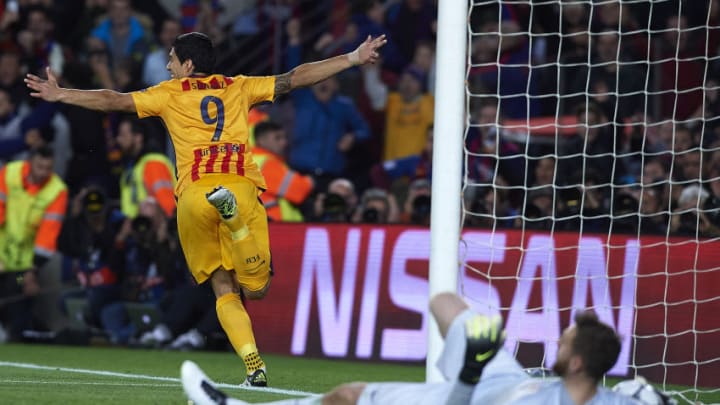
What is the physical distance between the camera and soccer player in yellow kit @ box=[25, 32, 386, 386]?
25.7 feet

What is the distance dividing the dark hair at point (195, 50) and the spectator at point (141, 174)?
543 centimetres

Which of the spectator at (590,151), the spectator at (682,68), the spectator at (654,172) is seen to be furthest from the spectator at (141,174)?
the spectator at (682,68)

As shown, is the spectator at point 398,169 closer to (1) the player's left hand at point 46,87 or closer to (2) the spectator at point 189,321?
(2) the spectator at point 189,321

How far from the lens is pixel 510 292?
10.6 metres

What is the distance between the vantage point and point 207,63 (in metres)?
8.04

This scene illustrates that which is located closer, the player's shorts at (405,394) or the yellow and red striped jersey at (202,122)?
the player's shorts at (405,394)

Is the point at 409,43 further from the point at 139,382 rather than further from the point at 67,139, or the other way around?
the point at 139,382

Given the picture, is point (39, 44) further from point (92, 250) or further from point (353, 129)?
point (353, 129)

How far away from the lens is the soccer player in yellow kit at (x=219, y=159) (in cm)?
783

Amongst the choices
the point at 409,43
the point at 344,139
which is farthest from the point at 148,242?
the point at 409,43

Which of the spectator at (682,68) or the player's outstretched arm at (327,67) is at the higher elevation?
the spectator at (682,68)

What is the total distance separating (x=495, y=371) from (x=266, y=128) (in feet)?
26.4

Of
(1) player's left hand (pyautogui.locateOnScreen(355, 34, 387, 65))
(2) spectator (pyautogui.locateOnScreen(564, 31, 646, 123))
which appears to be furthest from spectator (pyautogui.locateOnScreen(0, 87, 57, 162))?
(1) player's left hand (pyautogui.locateOnScreen(355, 34, 387, 65))

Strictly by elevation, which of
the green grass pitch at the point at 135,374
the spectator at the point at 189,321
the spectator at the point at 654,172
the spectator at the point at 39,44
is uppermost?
the spectator at the point at 39,44
